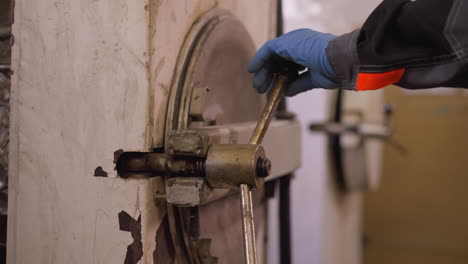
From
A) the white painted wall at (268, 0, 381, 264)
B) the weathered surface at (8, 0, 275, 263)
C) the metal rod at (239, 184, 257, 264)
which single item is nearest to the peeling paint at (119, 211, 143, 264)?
the weathered surface at (8, 0, 275, 263)

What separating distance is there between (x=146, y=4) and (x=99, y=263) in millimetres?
300

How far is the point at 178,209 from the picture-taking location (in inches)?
21.5

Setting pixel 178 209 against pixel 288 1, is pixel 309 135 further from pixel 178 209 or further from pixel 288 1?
pixel 178 209

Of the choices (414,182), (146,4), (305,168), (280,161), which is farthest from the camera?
(414,182)

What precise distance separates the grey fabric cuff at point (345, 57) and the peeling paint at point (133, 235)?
1.02 feet

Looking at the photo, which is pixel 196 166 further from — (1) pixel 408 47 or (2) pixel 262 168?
(1) pixel 408 47

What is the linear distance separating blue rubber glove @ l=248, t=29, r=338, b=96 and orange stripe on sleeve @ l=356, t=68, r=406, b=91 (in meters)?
0.04

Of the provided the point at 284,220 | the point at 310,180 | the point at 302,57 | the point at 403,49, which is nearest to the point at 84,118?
the point at 302,57

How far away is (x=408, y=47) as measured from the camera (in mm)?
569

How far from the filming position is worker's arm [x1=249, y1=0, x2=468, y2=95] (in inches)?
20.9

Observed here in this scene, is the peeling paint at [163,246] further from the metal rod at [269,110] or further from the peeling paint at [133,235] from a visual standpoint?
Result: the metal rod at [269,110]

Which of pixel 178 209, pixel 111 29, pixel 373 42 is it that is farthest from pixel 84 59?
pixel 373 42

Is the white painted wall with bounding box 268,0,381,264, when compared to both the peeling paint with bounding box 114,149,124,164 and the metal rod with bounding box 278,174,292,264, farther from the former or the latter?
the peeling paint with bounding box 114,149,124,164

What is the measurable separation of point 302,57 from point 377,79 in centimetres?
10
